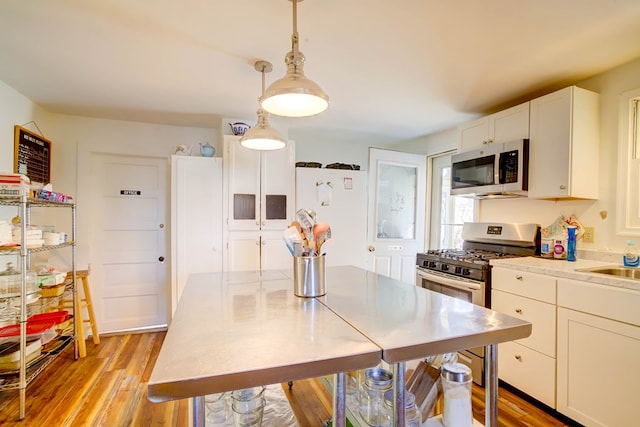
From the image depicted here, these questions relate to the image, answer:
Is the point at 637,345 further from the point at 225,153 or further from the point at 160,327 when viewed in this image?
the point at 160,327

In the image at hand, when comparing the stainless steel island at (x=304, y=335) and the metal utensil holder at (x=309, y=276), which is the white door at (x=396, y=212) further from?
the metal utensil holder at (x=309, y=276)

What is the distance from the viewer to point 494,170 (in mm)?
2586

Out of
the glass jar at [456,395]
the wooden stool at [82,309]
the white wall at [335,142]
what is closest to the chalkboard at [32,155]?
the white wall at [335,142]

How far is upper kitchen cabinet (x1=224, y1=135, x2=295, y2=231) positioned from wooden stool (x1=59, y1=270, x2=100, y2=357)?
1427mm

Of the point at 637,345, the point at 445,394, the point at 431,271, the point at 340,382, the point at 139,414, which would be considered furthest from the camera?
the point at 431,271

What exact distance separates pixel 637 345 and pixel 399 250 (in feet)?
7.20

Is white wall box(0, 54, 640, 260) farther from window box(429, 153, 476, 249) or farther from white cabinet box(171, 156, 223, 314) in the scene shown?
white cabinet box(171, 156, 223, 314)

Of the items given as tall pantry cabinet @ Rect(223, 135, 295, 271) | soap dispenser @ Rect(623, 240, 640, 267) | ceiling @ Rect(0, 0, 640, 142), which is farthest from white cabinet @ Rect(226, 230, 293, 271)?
soap dispenser @ Rect(623, 240, 640, 267)

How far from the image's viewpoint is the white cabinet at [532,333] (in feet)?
6.24

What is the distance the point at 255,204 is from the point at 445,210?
2.25 metres

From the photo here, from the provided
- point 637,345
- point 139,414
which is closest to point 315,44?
point 637,345

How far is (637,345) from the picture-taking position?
60.4 inches

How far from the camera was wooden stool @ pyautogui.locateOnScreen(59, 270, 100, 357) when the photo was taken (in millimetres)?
2730

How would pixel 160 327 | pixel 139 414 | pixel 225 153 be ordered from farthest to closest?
pixel 160 327, pixel 225 153, pixel 139 414
